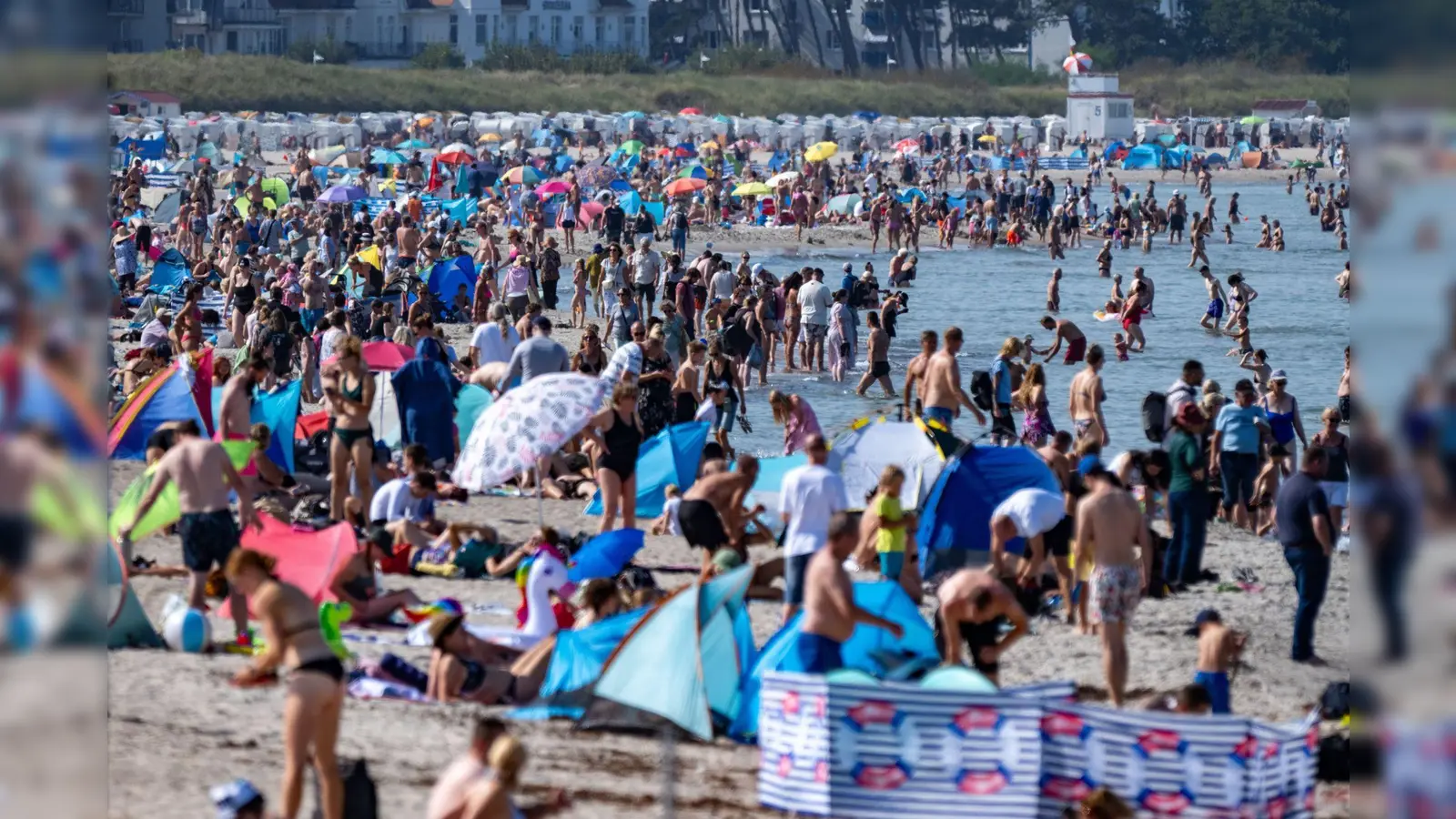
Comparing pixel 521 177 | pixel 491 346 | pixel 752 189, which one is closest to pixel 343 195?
pixel 521 177

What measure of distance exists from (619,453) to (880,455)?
165 cm

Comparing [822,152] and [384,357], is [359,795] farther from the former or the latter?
[822,152]

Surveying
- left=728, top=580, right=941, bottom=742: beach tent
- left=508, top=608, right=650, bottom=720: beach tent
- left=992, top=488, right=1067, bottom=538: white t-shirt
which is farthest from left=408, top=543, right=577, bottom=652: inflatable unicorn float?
left=992, top=488, right=1067, bottom=538: white t-shirt

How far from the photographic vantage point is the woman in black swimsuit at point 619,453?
38.7 feet

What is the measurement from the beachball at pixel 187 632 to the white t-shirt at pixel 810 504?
2907 millimetres

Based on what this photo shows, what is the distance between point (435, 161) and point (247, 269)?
2052cm

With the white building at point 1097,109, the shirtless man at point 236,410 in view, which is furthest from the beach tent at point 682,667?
the white building at point 1097,109

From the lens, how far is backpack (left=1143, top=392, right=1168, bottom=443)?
13.7 meters

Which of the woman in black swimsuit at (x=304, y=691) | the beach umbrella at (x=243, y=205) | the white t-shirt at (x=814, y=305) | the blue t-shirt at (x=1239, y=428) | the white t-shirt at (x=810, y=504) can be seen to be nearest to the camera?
the woman in black swimsuit at (x=304, y=691)

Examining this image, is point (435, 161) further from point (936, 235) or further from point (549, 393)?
point (549, 393)

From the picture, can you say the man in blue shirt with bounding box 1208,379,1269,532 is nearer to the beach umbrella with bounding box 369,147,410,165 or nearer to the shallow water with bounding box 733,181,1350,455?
the shallow water with bounding box 733,181,1350,455

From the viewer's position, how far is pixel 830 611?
26.8 feet

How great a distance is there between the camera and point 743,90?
279 feet

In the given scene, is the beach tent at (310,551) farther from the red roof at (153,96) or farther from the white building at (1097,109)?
the white building at (1097,109)
